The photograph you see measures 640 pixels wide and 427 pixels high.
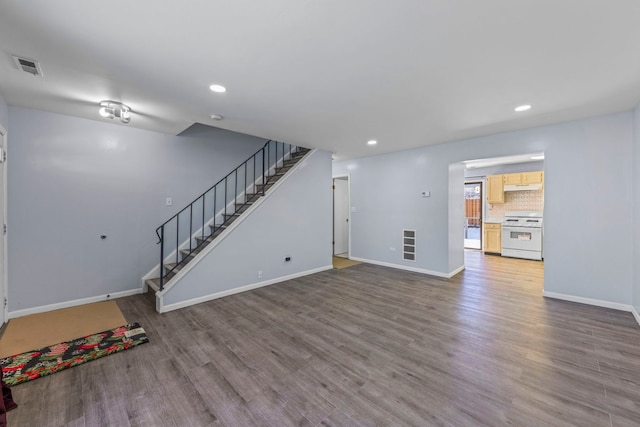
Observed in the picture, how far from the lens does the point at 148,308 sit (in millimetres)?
3654

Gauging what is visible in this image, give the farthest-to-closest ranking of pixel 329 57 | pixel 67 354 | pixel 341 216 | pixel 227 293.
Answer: pixel 341 216, pixel 227 293, pixel 67 354, pixel 329 57

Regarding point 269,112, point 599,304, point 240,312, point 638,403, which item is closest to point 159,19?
point 269,112

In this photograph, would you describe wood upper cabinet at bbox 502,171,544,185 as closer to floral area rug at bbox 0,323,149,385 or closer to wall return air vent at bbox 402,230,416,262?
wall return air vent at bbox 402,230,416,262

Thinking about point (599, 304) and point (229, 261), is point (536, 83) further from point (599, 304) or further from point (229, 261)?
point (229, 261)

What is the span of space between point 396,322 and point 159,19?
360 cm

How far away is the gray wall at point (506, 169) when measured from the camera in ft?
22.8

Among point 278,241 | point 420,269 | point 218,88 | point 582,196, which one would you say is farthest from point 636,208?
point 218,88

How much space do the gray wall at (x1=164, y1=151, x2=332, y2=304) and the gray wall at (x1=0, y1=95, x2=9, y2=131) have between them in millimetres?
2779

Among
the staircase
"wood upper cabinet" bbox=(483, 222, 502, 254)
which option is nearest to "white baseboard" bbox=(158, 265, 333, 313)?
the staircase

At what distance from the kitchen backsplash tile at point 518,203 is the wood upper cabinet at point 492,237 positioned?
1.38 feet

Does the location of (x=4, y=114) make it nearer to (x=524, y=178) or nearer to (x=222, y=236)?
(x=222, y=236)

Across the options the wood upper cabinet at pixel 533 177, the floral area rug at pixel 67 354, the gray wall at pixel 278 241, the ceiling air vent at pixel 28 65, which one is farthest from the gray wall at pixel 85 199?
the wood upper cabinet at pixel 533 177

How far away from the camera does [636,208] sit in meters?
3.26

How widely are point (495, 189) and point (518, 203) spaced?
28.7 inches
